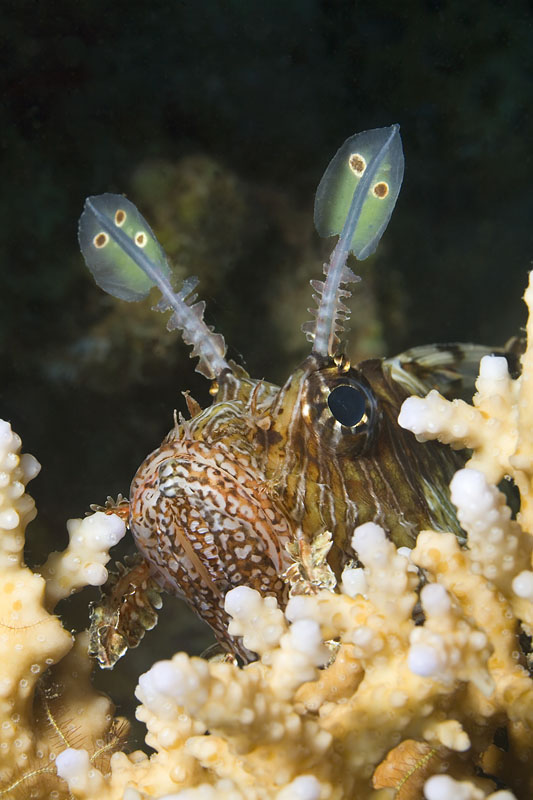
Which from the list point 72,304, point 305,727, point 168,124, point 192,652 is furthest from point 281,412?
point 192,652

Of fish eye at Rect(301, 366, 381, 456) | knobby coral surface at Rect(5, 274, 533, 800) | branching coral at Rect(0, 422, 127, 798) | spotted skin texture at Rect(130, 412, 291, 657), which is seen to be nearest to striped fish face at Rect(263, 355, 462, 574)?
fish eye at Rect(301, 366, 381, 456)

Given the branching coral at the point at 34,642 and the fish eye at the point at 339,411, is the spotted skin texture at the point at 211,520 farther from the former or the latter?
the fish eye at the point at 339,411

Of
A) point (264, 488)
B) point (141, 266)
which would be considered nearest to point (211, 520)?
point (264, 488)

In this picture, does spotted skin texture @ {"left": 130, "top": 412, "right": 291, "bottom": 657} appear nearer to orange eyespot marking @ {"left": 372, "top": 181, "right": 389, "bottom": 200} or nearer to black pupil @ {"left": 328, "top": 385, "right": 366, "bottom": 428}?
black pupil @ {"left": 328, "top": 385, "right": 366, "bottom": 428}

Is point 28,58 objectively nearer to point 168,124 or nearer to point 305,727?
point 168,124

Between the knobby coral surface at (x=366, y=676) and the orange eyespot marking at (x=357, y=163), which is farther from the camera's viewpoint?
the orange eyespot marking at (x=357, y=163)

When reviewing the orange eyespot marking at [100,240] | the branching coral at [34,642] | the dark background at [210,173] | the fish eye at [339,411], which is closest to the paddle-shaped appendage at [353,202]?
the fish eye at [339,411]
